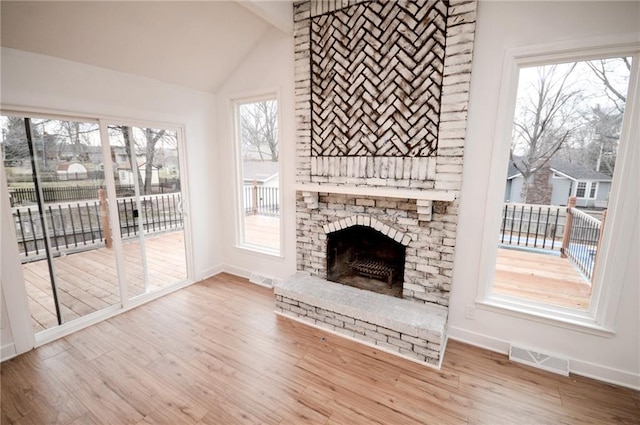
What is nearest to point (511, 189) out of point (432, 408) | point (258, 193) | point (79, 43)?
point (432, 408)

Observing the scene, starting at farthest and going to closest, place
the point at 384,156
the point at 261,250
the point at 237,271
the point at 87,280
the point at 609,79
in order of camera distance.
→ the point at 237,271, the point at 261,250, the point at 87,280, the point at 384,156, the point at 609,79

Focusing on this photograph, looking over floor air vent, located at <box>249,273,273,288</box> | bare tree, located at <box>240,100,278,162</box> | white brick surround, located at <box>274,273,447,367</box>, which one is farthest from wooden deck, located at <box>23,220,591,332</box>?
bare tree, located at <box>240,100,278,162</box>

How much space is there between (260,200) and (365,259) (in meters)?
1.90

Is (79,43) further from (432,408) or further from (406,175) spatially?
(432,408)

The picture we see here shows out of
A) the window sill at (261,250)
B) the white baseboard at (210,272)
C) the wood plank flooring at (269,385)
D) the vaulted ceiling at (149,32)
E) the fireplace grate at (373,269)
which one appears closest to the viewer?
the wood plank flooring at (269,385)

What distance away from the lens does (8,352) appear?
2.24 m

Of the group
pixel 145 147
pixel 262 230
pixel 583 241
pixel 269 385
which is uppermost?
pixel 145 147

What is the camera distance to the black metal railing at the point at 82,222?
2377mm

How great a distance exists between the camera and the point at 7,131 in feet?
7.18

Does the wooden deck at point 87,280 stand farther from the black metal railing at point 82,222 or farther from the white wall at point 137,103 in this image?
the white wall at point 137,103

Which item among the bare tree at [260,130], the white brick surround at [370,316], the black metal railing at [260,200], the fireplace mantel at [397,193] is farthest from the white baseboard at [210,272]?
→ the fireplace mantel at [397,193]

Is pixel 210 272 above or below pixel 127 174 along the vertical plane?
below

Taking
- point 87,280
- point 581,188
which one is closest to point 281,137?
point 87,280

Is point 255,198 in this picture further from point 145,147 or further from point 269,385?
point 269,385
